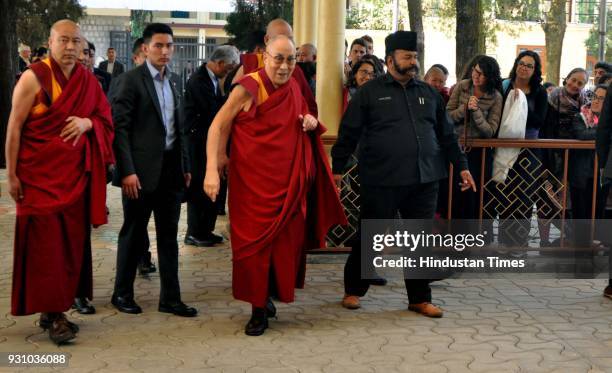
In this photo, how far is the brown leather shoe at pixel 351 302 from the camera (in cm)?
714

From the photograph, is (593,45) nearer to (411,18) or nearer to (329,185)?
(411,18)

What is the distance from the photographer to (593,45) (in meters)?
47.8

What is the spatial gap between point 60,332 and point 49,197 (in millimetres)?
833

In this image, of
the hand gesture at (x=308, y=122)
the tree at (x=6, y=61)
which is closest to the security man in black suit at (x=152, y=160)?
the hand gesture at (x=308, y=122)

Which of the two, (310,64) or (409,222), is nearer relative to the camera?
(409,222)

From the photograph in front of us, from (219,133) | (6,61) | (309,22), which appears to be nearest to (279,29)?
(219,133)

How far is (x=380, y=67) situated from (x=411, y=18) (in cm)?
1221

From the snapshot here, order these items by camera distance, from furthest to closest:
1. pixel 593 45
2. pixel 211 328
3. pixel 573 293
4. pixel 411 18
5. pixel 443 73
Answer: pixel 593 45 < pixel 411 18 < pixel 443 73 < pixel 573 293 < pixel 211 328

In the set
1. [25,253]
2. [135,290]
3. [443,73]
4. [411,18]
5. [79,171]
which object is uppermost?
[411,18]

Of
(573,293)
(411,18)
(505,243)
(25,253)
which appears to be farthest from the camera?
(411,18)

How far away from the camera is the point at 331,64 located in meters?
9.06

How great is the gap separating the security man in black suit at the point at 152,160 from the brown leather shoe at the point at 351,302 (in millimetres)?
1118

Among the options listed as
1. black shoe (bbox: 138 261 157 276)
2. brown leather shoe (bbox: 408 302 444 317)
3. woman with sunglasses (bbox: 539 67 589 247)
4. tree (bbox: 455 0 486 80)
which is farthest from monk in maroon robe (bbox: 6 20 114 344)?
tree (bbox: 455 0 486 80)

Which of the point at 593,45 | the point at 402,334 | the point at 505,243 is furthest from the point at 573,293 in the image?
the point at 593,45
